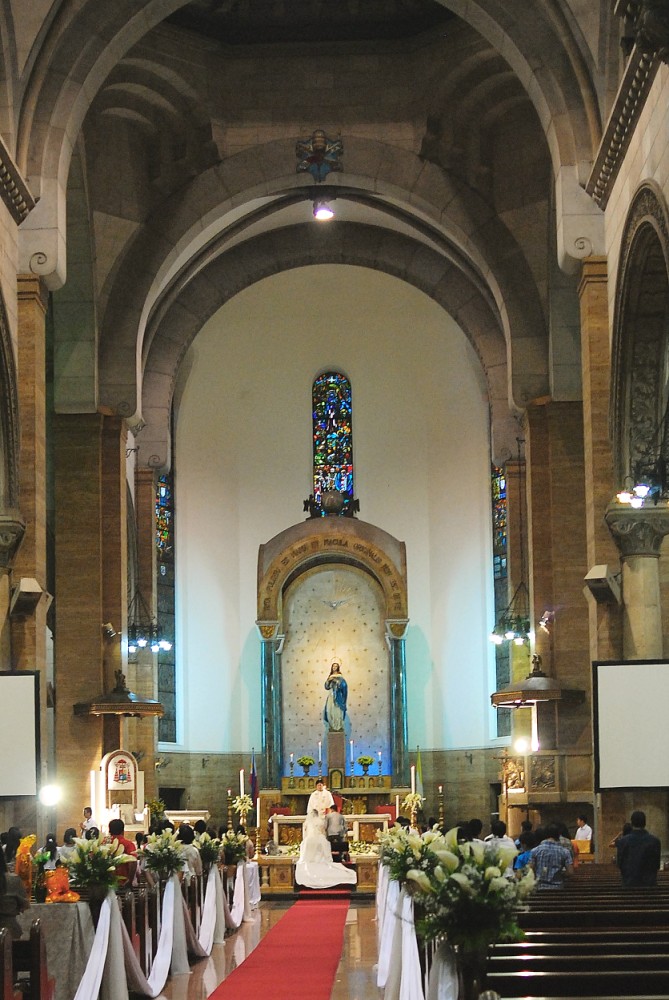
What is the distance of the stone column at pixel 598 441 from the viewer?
16281mm

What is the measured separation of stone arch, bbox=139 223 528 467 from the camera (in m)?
27.4

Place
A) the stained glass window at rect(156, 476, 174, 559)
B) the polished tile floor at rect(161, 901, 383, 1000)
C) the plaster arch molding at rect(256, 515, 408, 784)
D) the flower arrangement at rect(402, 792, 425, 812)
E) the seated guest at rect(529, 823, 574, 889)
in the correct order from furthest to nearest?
the stained glass window at rect(156, 476, 174, 559)
the plaster arch molding at rect(256, 515, 408, 784)
the flower arrangement at rect(402, 792, 425, 812)
the seated guest at rect(529, 823, 574, 889)
the polished tile floor at rect(161, 901, 383, 1000)

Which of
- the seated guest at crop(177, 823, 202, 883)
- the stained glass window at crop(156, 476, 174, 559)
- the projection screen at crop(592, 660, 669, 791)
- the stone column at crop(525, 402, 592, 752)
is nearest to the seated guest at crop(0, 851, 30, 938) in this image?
the seated guest at crop(177, 823, 202, 883)

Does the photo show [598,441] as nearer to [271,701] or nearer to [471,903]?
[471,903]

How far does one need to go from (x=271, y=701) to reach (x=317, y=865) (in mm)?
7506

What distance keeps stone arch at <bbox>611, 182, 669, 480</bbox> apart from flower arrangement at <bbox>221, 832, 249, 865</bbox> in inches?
269

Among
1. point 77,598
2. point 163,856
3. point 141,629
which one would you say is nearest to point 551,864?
point 163,856

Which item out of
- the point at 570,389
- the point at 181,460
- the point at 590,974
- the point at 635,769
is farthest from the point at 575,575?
the point at 590,974

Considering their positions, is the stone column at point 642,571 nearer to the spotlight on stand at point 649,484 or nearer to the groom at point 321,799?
the spotlight on stand at point 649,484

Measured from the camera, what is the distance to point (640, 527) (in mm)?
15891

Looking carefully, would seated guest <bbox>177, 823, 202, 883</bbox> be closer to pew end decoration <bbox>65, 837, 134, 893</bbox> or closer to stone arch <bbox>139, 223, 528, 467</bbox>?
pew end decoration <bbox>65, 837, 134, 893</bbox>

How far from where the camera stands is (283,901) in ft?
71.9

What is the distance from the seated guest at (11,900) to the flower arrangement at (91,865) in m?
1.12

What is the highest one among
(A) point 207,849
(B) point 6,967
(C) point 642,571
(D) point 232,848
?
(C) point 642,571
